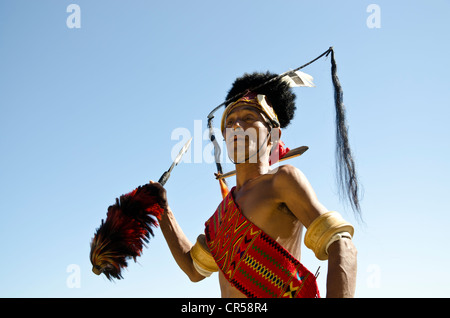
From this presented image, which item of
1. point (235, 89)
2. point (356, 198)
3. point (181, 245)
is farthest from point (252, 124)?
point (181, 245)

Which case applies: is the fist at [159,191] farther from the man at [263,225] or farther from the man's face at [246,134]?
the man's face at [246,134]

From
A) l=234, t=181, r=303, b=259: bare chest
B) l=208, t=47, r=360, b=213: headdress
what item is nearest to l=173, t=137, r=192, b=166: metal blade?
l=208, t=47, r=360, b=213: headdress

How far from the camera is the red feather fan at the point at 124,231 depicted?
3.13m

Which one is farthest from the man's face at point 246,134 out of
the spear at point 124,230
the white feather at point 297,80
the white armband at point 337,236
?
the white armband at point 337,236

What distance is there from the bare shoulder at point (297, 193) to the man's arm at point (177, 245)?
3.75 feet

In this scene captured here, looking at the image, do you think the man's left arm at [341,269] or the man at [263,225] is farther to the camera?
the man at [263,225]

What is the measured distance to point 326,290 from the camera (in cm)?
251

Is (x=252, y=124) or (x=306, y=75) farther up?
(x=306, y=75)

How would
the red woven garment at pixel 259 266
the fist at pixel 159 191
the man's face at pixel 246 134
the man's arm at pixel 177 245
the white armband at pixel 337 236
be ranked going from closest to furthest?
the white armband at pixel 337 236, the red woven garment at pixel 259 266, the man's face at pixel 246 134, the fist at pixel 159 191, the man's arm at pixel 177 245

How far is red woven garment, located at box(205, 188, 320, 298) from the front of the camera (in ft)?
9.55
